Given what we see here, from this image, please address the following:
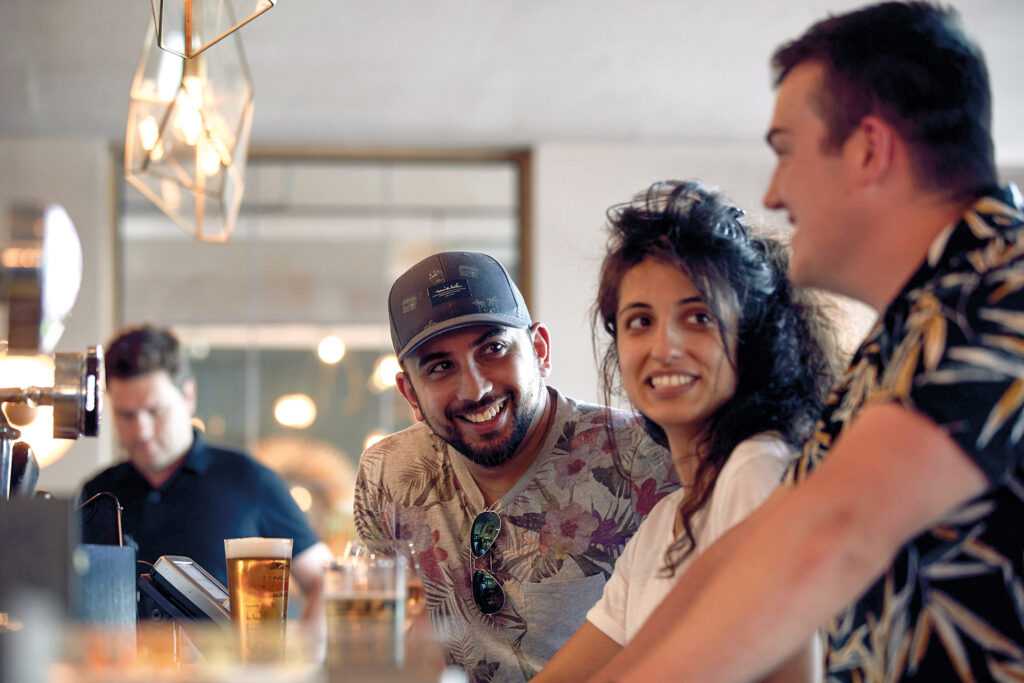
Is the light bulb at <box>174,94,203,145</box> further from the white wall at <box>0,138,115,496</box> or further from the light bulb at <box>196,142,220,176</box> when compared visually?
the white wall at <box>0,138,115,496</box>

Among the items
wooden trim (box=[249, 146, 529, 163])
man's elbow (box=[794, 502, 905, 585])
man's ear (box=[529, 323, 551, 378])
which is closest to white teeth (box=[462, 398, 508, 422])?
man's ear (box=[529, 323, 551, 378])

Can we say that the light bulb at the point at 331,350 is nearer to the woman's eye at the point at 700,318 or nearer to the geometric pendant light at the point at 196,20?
the geometric pendant light at the point at 196,20

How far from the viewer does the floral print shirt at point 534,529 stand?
2166 millimetres

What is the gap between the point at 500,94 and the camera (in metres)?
6.90

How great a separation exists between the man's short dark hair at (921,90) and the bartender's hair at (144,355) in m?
3.07

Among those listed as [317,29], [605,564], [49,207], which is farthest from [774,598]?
[317,29]

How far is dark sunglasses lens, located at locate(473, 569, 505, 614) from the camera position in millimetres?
2188

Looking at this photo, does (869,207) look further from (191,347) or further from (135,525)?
(191,347)

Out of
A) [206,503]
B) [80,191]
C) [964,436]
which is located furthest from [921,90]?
[80,191]

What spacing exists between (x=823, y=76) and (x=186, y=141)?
2.31 meters

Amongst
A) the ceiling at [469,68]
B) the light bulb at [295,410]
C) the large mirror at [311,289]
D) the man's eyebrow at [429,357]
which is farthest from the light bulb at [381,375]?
the man's eyebrow at [429,357]

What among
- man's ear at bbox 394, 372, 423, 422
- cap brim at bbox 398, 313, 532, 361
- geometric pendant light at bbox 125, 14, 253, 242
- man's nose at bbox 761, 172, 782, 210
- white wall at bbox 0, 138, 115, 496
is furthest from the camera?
white wall at bbox 0, 138, 115, 496

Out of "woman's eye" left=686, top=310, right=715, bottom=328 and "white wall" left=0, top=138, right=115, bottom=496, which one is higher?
"white wall" left=0, top=138, right=115, bottom=496

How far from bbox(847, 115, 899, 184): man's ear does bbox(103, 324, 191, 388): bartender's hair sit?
10.2 feet
